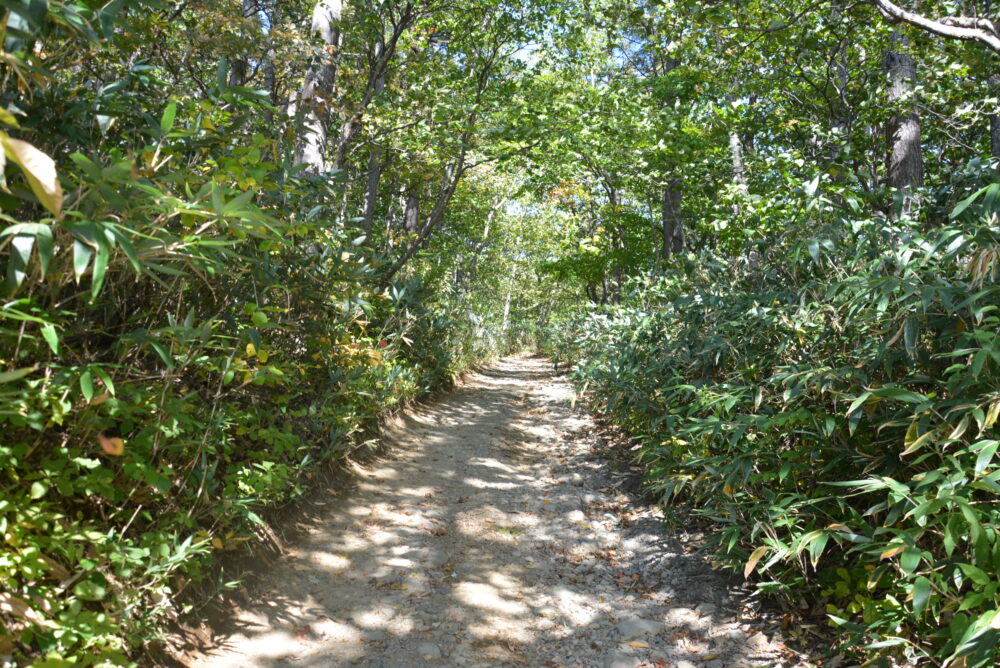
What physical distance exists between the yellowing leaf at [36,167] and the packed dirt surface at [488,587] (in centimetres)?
230

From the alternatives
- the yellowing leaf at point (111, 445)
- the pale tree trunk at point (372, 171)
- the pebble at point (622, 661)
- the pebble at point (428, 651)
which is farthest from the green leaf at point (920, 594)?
the pale tree trunk at point (372, 171)

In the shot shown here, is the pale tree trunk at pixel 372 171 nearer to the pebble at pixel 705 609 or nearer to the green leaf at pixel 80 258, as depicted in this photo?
the pebble at pixel 705 609

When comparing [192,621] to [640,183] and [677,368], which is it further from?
[640,183]

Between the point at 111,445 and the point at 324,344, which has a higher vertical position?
the point at 324,344

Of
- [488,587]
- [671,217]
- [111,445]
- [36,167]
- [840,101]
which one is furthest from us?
[671,217]

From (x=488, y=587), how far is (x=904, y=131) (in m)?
6.28

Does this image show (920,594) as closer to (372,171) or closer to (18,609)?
(18,609)

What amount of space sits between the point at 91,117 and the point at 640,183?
29.6ft

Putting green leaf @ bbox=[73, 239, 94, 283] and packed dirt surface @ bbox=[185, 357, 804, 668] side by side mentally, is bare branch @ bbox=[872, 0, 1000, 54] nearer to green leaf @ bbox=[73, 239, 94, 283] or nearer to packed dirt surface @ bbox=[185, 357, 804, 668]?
packed dirt surface @ bbox=[185, 357, 804, 668]

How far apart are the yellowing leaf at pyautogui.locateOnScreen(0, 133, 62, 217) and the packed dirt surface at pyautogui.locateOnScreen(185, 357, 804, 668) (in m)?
2.30

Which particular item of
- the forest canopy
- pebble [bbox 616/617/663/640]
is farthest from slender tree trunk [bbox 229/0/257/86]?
pebble [bbox 616/617/663/640]

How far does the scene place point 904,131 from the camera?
20.1 feet

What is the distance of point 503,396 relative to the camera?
11477 millimetres

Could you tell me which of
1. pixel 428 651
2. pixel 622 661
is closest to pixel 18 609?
pixel 428 651
